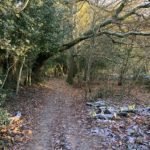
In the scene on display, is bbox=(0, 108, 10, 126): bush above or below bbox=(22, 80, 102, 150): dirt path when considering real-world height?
above

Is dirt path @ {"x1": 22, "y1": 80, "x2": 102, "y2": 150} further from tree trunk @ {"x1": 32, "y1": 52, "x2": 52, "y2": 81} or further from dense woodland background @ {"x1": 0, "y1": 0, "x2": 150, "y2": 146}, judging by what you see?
tree trunk @ {"x1": 32, "y1": 52, "x2": 52, "y2": 81}

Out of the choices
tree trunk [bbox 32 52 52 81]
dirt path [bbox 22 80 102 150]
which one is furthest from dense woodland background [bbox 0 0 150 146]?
dirt path [bbox 22 80 102 150]

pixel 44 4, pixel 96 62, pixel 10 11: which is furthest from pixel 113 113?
pixel 96 62

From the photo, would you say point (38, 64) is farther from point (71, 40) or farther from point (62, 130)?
point (62, 130)

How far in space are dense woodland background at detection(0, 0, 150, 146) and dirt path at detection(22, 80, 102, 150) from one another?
62.4 inches

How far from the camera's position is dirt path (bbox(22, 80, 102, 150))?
34.5 feet

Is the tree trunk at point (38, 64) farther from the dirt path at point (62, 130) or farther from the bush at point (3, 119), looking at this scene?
the bush at point (3, 119)

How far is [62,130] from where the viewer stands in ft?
40.5

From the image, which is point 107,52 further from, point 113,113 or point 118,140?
point 118,140

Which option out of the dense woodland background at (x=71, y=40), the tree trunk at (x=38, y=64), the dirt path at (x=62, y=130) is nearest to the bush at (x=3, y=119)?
the dense woodland background at (x=71, y=40)

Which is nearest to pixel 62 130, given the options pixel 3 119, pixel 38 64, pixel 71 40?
pixel 3 119


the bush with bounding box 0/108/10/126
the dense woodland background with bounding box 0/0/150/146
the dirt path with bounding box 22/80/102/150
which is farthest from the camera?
the dense woodland background with bounding box 0/0/150/146

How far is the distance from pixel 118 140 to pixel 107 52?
1736 centimetres

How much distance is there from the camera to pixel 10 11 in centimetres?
1347
